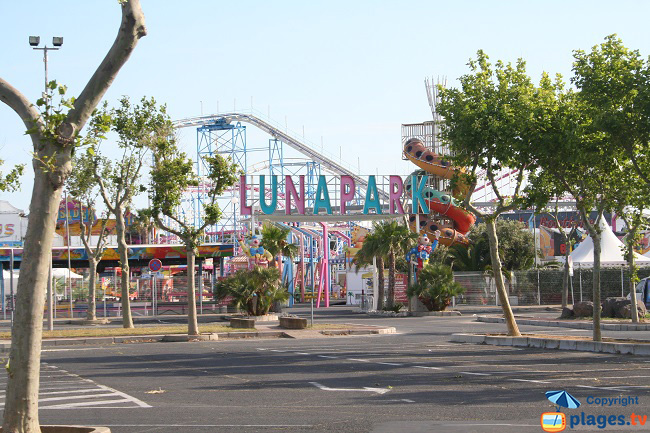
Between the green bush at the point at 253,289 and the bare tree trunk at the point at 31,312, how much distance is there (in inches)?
1164

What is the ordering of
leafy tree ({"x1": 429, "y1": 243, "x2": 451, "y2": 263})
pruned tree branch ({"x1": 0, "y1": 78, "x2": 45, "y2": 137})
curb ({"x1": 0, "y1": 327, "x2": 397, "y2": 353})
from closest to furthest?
1. pruned tree branch ({"x1": 0, "y1": 78, "x2": 45, "y2": 137})
2. curb ({"x1": 0, "y1": 327, "x2": 397, "y2": 353})
3. leafy tree ({"x1": 429, "y1": 243, "x2": 451, "y2": 263})

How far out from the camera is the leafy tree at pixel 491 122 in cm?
2125

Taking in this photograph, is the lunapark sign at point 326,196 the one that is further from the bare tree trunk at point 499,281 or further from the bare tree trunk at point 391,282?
the bare tree trunk at point 499,281

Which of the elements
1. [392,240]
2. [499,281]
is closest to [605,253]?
[392,240]

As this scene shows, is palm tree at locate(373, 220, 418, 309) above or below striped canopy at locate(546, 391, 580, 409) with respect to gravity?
above

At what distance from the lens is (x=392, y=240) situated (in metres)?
45.5

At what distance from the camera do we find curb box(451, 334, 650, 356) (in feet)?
62.3

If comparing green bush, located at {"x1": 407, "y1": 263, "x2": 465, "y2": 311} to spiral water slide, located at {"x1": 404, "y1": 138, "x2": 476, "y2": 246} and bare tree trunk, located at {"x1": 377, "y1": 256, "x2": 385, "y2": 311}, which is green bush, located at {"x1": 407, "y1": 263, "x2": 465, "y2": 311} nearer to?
bare tree trunk, located at {"x1": 377, "y1": 256, "x2": 385, "y2": 311}

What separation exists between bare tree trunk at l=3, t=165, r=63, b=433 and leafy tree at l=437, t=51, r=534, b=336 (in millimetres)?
14891

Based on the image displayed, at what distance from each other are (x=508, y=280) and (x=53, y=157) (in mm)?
43962

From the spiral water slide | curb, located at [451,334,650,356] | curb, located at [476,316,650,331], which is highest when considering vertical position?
the spiral water slide

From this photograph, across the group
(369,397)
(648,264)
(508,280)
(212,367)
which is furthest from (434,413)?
(648,264)

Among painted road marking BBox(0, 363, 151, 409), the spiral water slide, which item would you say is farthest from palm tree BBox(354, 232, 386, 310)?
painted road marking BBox(0, 363, 151, 409)

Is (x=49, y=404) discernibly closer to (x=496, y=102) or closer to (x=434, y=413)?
(x=434, y=413)
